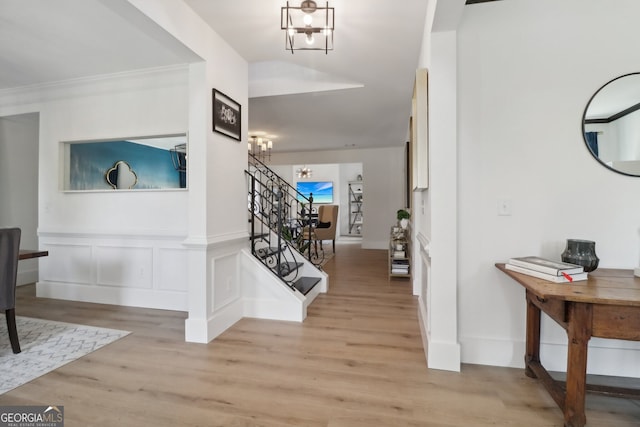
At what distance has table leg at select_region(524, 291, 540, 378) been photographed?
1821 mm

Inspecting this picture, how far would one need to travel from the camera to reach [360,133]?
5.84 meters

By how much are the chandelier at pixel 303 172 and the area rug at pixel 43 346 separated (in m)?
8.63

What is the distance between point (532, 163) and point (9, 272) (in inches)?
A: 150

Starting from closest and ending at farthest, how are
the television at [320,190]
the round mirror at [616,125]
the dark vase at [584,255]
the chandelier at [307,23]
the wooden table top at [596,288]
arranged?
the wooden table top at [596,288]
the dark vase at [584,255]
the round mirror at [616,125]
the chandelier at [307,23]
the television at [320,190]

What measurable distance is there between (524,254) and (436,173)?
32.2 inches

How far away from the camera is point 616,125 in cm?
179

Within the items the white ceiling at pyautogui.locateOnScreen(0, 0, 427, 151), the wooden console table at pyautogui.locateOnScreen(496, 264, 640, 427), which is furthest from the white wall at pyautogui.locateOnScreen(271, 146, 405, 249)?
the wooden console table at pyautogui.locateOnScreen(496, 264, 640, 427)

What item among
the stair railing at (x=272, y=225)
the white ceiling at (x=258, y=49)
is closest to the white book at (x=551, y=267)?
the white ceiling at (x=258, y=49)

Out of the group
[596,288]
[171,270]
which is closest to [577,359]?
[596,288]

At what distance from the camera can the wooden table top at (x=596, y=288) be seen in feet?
4.10

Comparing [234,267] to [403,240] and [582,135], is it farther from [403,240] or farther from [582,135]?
[582,135]

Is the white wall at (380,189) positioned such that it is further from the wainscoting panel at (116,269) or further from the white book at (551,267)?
the white book at (551,267)

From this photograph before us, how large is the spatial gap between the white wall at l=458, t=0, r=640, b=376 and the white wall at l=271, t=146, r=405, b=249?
533 cm

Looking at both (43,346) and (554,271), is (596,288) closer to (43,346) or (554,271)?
(554,271)
